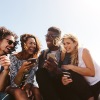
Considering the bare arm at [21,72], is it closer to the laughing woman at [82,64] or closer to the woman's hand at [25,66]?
the woman's hand at [25,66]

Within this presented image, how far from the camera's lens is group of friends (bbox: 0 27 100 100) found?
15.9 feet

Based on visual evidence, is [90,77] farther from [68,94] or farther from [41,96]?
[41,96]

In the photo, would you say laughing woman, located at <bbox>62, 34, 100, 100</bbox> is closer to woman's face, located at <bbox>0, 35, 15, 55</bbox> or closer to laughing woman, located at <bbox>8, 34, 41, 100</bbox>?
laughing woman, located at <bbox>8, 34, 41, 100</bbox>

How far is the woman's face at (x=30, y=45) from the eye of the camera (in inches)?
240

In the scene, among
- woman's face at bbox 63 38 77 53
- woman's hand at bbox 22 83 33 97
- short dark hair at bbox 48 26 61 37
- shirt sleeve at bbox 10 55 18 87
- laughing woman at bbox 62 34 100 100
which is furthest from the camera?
short dark hair at bbox 48 26 61 37

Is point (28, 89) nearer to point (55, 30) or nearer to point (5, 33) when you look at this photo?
point (5, 33)

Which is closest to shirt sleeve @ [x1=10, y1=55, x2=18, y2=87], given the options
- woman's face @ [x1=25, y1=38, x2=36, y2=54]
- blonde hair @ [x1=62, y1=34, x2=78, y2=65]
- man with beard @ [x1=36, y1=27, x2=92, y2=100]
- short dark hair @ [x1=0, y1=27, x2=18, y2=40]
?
woman's face @ [x1=25, y1=38, x2=36, y2=54]

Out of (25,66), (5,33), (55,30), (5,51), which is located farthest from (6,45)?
(55,30)

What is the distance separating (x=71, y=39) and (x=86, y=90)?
64.5 inches

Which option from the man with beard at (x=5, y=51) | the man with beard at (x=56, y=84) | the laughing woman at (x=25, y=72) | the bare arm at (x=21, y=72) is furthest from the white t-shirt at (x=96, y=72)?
the man with beard at (x=5, y=51)

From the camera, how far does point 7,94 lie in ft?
15.9

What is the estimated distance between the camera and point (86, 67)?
18.0 ft

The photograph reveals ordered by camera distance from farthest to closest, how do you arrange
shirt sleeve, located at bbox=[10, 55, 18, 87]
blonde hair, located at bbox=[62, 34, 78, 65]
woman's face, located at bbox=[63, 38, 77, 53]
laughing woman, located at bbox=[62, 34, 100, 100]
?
woman's face, located at bbox=[63, 38, 77, 53] → blonde hair, located at bbox=[62, 34, 78, 65] → shirt sleeve, located at bbox=[10, 55, 18, 87] → laughing woman, located at bbox=[62, 34, 100, 100]

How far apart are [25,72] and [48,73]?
0.69 m
